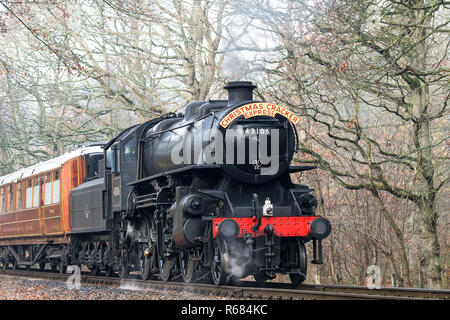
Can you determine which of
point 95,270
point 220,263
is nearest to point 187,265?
point 220,263

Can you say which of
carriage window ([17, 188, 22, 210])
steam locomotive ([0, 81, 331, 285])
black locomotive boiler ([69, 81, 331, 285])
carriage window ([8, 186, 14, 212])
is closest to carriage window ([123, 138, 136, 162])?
steam locomotive ([0, 81, 331, 285])

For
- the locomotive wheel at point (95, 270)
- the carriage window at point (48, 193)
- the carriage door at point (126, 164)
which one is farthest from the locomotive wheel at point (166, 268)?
the carriage window at point (48, 193)

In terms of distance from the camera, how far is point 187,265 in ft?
40.4

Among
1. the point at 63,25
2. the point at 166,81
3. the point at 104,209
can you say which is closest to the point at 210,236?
the point at 104,209

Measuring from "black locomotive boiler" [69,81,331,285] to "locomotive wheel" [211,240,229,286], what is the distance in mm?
16

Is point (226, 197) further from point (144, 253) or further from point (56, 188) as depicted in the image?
point (56, 188)

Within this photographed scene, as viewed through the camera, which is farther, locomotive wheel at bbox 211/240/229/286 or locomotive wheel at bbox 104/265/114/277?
locomotive wheel at bbox 104/265/114/277

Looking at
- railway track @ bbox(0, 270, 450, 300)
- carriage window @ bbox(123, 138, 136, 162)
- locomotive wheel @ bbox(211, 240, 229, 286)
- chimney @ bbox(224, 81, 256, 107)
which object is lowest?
railway track @ bbox(0, 270, 450, 300)

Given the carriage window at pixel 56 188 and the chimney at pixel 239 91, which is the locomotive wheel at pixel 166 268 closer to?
the chimney at pixel 239 91

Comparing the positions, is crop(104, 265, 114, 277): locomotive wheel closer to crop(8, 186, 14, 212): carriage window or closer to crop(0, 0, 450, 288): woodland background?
crop(0, 0, 450, 288): woodland background

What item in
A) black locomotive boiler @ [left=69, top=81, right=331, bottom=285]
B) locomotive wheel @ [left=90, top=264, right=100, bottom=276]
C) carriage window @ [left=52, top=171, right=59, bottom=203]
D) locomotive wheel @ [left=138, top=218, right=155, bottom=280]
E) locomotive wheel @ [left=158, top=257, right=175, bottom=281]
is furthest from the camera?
carriage window @ [left=52, top=171, right=59, bottom=203]

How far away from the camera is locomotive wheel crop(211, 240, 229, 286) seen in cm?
1043

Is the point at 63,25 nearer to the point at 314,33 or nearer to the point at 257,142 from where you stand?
the point at 314,33

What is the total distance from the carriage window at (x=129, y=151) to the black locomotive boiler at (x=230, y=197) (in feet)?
3.65
